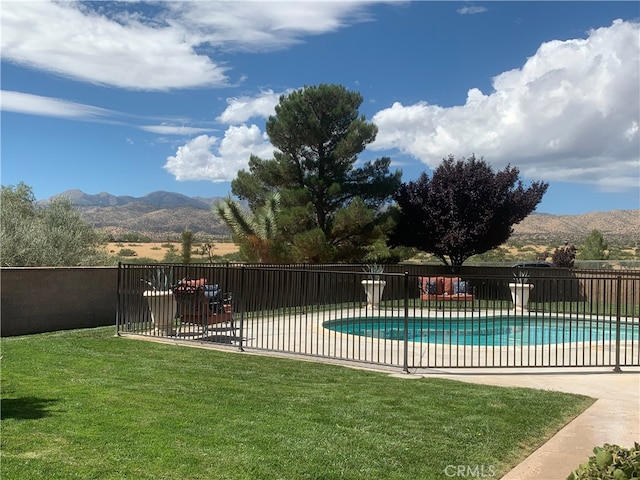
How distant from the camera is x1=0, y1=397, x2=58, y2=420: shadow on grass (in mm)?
5447

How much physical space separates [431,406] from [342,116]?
22215mm

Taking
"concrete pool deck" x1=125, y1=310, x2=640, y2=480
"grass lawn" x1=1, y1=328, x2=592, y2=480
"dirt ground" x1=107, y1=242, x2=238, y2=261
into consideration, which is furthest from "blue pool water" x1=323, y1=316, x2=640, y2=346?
"dirt ground" x1=107, y1=242, x2=238, y2=261

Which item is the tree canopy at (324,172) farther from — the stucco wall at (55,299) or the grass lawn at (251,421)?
the grass lawn at (251,421)

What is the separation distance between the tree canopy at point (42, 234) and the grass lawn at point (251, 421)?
8.74 meters

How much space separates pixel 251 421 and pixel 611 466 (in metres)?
3.78

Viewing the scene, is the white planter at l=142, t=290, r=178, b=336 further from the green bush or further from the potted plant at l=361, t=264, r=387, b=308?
the green bush

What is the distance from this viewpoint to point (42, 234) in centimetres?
1753

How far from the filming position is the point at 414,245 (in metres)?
27.5

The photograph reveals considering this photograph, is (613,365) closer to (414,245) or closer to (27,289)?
(27,289)

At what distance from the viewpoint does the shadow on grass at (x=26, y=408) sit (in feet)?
17.9

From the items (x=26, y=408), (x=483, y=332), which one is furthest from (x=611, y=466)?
(x=483, y=332)

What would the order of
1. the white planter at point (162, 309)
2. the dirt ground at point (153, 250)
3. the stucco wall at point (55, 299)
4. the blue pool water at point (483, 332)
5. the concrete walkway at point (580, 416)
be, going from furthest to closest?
the dirt ground at point (153, 250), the stucco wall at point (55, 299), the white planter at point (162, 309), the blue pool water at point (483, 332), the concrete walkway at point (580, 416)

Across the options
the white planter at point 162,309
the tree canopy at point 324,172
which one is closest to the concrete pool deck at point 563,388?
the white planter at point 162,309

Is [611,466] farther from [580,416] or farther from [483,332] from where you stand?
[483,332]
